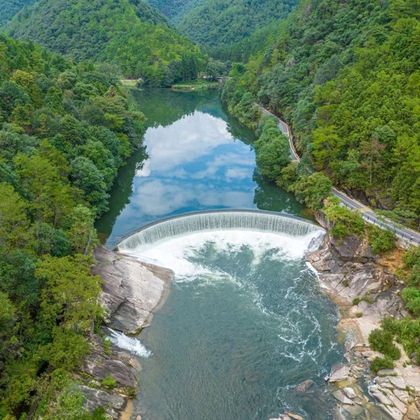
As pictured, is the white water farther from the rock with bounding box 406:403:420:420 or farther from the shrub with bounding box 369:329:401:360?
the rock with bounding box 406:403:420:420

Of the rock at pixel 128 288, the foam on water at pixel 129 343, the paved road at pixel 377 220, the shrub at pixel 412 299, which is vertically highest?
the paved road at pixel 377 220

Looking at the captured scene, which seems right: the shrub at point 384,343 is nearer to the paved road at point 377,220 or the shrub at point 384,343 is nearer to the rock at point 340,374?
the rock at point 340,374

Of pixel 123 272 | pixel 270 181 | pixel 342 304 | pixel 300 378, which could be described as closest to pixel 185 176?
pixel 270 181

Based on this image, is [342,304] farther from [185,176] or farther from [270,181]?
[185,176]

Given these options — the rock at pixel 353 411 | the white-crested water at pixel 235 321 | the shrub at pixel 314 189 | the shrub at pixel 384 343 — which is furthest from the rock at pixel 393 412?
the shrub at pixel 314 189

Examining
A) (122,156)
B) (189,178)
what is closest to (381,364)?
(189,178)

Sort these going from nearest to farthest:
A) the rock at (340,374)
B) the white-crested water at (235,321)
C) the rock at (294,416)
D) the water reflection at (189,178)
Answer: the rock at (294,416)
the white-crested water at (235,321)
the rock at (340,374)
the water reflection at (189,178)
